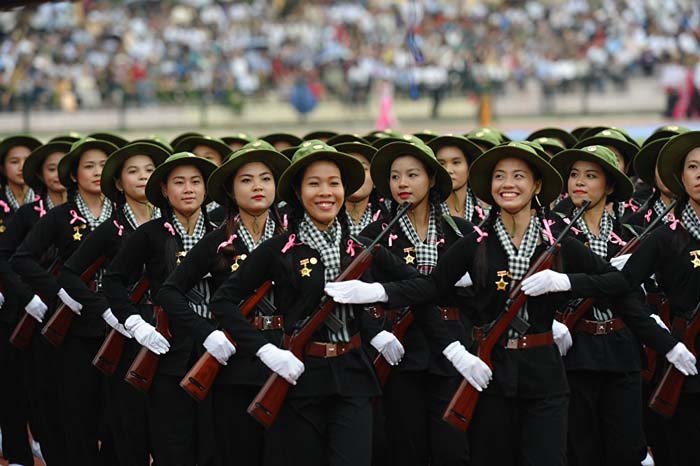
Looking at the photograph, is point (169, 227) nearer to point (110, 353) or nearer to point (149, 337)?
point (149, 337)

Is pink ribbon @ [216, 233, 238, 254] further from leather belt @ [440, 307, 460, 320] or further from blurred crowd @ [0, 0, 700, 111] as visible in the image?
blurred crowd @ [0, 0, 700, 111]

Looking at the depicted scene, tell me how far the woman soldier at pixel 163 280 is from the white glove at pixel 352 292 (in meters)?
0.94

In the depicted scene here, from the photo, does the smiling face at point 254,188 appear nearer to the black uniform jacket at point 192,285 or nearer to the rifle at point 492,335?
the black uniform jacket at point 192,285

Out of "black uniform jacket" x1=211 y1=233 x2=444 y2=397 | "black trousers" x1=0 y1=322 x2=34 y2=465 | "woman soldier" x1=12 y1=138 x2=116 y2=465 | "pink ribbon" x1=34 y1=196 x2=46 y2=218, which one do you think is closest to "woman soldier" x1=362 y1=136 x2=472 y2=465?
"black uniform jacket" x1=211 y1=233 x2=444 y2=397

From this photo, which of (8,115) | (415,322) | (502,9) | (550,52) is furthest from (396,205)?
(502,9)

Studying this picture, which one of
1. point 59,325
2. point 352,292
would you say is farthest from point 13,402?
point 352,292

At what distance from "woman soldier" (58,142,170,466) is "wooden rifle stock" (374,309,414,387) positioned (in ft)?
4.45

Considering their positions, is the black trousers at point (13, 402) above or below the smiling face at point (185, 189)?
below

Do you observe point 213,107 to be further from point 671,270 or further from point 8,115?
point 671,270

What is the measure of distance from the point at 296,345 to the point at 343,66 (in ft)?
92.4

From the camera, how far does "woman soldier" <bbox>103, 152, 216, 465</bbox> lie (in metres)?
6.96

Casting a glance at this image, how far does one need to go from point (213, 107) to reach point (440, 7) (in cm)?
834

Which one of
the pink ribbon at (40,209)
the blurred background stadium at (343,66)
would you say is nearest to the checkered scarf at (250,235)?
the pink ribbon at (40,209)

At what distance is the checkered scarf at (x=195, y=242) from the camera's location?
691 centimetres
